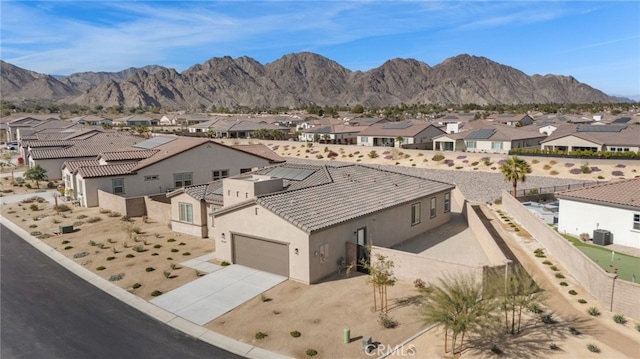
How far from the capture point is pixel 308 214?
901 inches

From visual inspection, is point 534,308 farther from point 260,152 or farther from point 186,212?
point 260,152

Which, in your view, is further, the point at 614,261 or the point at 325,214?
the point at 614,261

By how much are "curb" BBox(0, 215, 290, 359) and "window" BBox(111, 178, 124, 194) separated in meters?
13.5

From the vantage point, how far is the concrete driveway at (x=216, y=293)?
1900 centimetres

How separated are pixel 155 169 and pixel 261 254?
74.9 ft

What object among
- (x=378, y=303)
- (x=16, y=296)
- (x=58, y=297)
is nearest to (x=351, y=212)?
(x=378, y=303)

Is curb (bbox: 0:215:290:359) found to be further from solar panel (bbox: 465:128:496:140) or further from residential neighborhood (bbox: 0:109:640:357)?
solar panel (bbox: 465:128:496:140)

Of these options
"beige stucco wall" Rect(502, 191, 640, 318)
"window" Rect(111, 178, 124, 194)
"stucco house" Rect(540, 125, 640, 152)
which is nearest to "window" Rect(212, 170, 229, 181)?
"window" Rect(111, 178, 124, 194)

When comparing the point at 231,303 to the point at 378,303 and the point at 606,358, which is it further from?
the point at 606,358

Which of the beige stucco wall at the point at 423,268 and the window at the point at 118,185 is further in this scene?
the window at the point at 118,185

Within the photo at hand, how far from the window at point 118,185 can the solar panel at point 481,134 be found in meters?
57.5

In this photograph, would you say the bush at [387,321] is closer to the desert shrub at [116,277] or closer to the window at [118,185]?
the desert shrub at [116,277]

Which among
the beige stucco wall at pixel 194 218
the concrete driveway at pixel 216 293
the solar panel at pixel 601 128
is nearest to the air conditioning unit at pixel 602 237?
the concrete driveway at pixel 216 293

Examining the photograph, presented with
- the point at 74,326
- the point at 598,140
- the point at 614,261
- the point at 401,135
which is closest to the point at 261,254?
the point at 74,326
